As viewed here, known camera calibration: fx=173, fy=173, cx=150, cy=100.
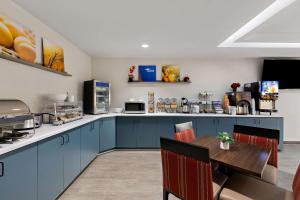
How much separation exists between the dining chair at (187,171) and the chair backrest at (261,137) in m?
0.95

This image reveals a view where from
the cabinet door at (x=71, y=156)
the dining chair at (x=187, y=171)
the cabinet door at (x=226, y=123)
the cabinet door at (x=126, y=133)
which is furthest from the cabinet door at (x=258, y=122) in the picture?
the cabinet door at (x=71, y=156)

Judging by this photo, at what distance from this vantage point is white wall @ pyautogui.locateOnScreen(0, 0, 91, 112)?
1.94 metres

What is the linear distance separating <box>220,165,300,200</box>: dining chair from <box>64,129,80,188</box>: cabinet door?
1.90m

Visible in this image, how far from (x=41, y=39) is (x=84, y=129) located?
1513mm

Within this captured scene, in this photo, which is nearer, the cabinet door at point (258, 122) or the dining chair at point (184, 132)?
the dining chair at point (184, 132)

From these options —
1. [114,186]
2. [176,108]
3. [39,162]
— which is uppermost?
[176,108]

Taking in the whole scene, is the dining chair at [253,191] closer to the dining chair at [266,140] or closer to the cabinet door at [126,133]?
the dining chair at [266,140]

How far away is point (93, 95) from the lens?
3.87 m

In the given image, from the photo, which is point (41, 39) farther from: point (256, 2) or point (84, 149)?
point (256, 2)

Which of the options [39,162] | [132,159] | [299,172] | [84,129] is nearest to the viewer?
[299,172]

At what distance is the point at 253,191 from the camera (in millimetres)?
1536

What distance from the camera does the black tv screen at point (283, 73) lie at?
451 centimetres

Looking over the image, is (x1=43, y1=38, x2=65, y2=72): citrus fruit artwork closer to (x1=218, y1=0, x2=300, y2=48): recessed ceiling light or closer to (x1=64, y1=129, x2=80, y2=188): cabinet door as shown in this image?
(x1=64, y1=129, x2=80, y2=188): cabinet door

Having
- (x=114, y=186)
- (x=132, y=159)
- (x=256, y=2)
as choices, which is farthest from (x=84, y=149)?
(x=256, y=2)
